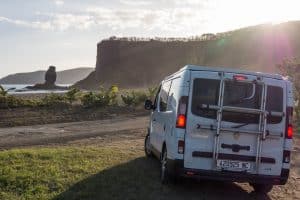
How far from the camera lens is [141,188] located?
958 centimetres

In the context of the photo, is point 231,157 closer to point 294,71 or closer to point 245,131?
point 245,131

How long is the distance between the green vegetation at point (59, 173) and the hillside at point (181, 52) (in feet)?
251

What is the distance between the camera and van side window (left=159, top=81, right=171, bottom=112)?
1103 cm

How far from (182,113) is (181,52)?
10569cm

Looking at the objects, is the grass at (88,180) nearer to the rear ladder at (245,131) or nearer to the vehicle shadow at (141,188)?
the vehicle shadow at (141,188)

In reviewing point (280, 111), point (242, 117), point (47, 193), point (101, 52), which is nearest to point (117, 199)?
point (47, 193)

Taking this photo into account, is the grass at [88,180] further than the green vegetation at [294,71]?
No

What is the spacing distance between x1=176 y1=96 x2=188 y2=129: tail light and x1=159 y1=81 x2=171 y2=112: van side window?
1653 mm

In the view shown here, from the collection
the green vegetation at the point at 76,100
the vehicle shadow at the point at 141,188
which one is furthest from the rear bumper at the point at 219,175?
the green vegetation at the point at 76,100

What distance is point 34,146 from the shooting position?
15.7m

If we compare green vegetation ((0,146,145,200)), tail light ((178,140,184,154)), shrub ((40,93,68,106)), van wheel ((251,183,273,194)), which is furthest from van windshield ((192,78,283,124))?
shrub ((40,93,68,106))

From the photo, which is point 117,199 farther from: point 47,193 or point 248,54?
point 248,54

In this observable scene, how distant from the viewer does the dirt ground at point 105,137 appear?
10384 mm

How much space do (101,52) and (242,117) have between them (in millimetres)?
112513
